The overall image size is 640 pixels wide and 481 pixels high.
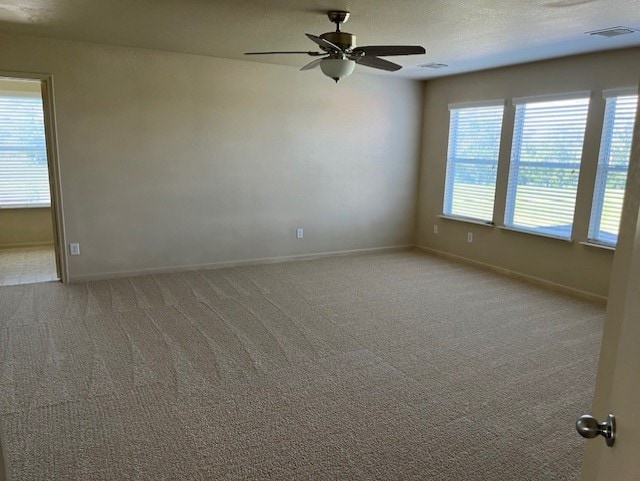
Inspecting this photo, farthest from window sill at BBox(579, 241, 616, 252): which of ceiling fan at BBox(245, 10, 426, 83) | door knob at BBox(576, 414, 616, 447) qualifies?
door knob at BBox(576, 414, 616, 447)

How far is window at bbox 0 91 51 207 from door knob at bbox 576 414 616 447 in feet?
23.6

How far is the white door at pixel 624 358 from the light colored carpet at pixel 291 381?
50.2 inches

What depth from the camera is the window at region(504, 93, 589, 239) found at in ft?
15.3

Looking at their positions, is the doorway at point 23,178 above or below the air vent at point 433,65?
below

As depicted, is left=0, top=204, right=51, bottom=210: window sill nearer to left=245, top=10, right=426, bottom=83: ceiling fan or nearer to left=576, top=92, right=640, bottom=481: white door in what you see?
left=245, top=10, right=426, bottom=83: ceiling fan

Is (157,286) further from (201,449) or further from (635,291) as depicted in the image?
(635,291)

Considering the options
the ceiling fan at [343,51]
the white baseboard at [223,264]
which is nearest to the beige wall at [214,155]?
the white baseboard at [223,264]

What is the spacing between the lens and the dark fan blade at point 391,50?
315 centimetres

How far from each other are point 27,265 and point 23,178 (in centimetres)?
156

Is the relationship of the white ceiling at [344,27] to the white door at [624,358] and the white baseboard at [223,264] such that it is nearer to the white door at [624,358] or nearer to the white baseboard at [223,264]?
the white baseboard at [223,264]

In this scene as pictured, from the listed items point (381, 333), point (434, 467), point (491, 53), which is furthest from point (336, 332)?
point (491, 53)

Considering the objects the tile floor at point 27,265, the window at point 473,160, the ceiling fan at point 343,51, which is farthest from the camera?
the window at point 473,160

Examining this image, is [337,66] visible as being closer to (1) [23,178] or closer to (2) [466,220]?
(2) [466,220]

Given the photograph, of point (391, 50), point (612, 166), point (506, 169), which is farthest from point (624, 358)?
point (506, 169)
